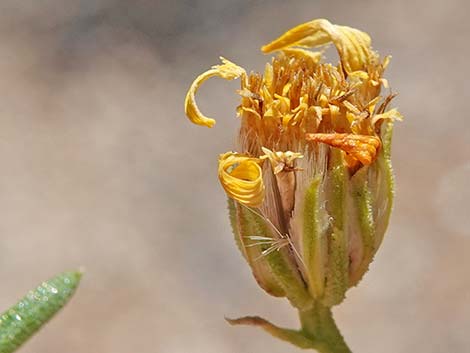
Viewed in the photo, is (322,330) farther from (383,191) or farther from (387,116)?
(387,116)

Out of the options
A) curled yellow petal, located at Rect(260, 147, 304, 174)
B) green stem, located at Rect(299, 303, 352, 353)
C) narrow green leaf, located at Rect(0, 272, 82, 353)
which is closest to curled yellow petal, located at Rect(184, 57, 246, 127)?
curled yellow petal, located at Rect(260, 147, 304, 174)

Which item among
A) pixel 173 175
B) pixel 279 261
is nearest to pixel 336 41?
pixel 279 261

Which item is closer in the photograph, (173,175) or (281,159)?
(281,159)

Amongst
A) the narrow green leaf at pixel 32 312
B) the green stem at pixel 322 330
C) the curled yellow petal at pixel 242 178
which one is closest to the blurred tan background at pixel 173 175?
the green stem at pixel 322 330

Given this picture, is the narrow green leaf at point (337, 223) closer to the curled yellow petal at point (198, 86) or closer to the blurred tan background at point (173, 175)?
the curled yellow petal at point (198, 86)

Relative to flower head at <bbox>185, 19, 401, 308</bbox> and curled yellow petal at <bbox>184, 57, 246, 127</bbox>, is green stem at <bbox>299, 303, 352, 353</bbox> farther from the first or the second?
curled yellow petal at <bbox>184, 57, 246, 127</bbox>

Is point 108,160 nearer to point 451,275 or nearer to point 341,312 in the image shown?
point 341,312
